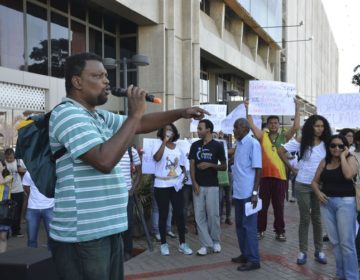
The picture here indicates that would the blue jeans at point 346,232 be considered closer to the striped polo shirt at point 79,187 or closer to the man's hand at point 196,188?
the man's hand at point 196,188

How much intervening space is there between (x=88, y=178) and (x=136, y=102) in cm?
44

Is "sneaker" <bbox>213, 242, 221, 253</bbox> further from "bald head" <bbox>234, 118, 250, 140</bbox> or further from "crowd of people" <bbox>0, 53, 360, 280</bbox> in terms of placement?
"bald head" <bbox>234, 118, 250, 140</bbox>

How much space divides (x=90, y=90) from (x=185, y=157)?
5305 millimetres

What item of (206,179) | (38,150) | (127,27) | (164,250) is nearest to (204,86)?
(127,27)

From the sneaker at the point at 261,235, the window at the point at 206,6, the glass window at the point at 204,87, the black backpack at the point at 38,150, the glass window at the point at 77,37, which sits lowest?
the sneaker at the point at 261,235

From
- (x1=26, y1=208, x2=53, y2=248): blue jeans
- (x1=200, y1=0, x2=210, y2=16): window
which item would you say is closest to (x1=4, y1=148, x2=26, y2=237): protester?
(x1=26, y1=208, x2=53, y2=248): blue jeans

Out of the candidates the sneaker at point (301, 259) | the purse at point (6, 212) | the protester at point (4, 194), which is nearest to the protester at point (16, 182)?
the protester at point (4, 194)

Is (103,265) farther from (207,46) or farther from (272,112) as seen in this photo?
(207,46)

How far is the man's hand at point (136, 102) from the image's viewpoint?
2.22m

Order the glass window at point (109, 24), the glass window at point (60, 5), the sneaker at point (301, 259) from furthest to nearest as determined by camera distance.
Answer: the glass window at point (109, 24) → the glass window at point (60, 5) → the sneaker at point (301, 259)

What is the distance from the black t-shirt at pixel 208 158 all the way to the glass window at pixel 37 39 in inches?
313

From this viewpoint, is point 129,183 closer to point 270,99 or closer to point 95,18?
point 270,99

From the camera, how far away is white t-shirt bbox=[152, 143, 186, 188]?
7062 mm

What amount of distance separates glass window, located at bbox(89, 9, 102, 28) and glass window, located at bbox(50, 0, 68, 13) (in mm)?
1335
